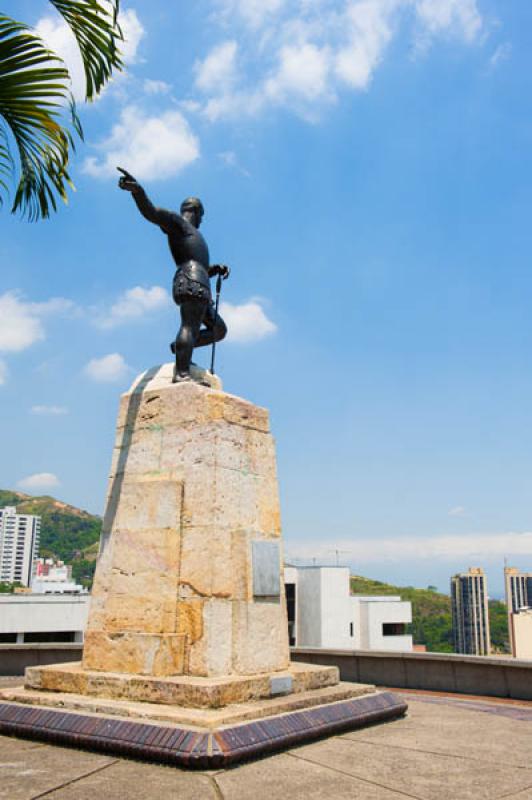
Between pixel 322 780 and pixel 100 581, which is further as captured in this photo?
pixel 100 581

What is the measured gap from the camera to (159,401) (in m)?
6.88

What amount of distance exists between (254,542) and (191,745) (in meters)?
2.21

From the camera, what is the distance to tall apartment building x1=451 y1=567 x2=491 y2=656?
124500 mm

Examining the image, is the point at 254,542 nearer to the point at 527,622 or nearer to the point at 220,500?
the point at 220,500

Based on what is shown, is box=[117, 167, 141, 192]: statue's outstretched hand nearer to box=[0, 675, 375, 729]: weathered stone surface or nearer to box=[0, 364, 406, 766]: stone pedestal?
box=[0, 364, 406, 766]: stone pedestal

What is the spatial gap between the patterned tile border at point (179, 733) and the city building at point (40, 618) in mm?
27044

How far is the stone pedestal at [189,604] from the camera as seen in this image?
515 cm

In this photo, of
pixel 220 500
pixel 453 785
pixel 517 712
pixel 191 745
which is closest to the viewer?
pixel 453 785

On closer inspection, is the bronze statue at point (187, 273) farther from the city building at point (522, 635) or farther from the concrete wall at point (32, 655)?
the city building at point (522, 635)

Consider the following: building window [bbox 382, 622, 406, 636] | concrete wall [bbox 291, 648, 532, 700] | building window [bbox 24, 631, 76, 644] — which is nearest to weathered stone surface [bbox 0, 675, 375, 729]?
concrete wall [bbox 291, 648, 532, 700]

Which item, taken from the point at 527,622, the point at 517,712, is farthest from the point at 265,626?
the point at 527,622

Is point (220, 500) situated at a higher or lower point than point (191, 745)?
higher

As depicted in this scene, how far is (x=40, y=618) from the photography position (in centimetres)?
3139

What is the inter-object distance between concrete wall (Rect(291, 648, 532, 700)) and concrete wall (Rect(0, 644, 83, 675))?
3.41 m
